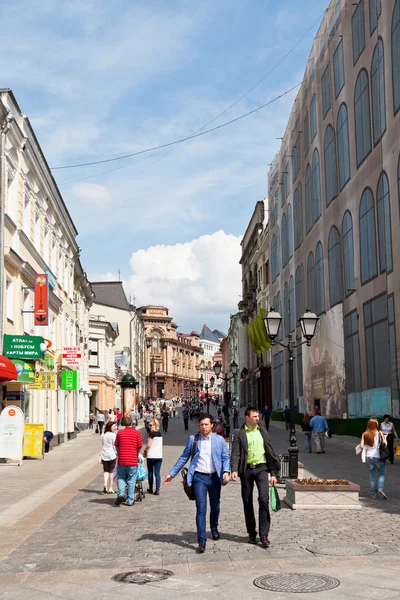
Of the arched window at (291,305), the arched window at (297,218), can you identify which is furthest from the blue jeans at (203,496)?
the arched window at (291,305)

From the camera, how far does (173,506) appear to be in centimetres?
1331

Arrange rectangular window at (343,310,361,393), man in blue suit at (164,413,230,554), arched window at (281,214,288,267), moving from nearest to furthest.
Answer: man in blue suit at (164,413,230,554)
rectangular window at (343,310,361,393)
arched window at (281,214,288,267)

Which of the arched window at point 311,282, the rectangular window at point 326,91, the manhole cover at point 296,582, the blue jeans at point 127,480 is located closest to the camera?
the manhole cover at point 296,582

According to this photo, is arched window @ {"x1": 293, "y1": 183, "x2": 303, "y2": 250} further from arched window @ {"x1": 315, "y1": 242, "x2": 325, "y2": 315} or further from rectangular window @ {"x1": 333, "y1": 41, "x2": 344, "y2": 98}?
rectangular window @ {"x1": 333, "y1": 41, "x2": 344, "y2": 98}

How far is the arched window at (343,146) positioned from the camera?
3334 cm

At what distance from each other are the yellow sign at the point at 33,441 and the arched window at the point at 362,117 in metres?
17.0

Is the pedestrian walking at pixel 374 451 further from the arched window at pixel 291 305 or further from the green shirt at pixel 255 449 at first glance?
the arched window at pixel 291 305

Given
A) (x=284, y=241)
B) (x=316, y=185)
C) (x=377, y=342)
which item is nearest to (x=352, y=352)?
(x=377, y=342)

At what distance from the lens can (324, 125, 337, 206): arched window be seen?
1421 inches

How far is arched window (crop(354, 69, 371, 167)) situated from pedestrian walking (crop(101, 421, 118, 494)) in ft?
62.0

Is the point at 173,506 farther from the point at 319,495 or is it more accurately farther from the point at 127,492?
the point at 319,495

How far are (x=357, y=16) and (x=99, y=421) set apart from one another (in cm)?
2729

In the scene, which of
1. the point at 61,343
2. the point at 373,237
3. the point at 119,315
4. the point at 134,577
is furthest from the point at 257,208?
the point at 134,577

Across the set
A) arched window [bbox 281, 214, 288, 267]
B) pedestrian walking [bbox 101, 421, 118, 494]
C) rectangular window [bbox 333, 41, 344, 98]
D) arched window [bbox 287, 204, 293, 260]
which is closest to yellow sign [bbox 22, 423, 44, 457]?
pedestrian walking [bbox 101, 421, 118, 494]
